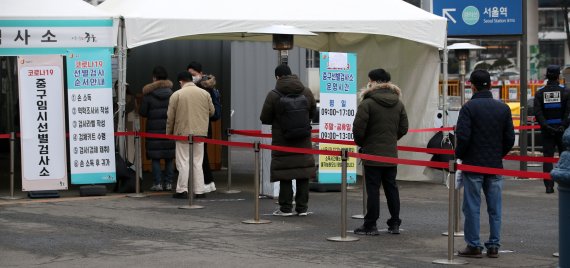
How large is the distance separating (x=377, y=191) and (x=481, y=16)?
852 centimetres

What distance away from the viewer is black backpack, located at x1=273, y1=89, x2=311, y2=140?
43.8 feet

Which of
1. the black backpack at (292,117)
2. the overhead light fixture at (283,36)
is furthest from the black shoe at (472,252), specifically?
the overhead light fixture at (283,36)

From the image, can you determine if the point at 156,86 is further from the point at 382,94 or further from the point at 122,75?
the point at 382,94

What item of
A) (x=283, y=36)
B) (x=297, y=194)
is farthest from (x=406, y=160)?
(x=283, y=36)

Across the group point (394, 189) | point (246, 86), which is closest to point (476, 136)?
point (394, 189)

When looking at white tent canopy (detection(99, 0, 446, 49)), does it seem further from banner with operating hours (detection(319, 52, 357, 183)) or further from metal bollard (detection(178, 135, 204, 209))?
metal bollard (detection(178, 135, 204, 209))

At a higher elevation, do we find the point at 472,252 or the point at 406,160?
the point at 406,160

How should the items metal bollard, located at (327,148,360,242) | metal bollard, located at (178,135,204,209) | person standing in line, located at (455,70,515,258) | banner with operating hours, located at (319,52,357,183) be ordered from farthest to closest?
banner with operating hours, located at (319,52,357,183) → metal bollard, located at (178,135,204,209) → metal bollard, located at (327,148,360,242) → person standing in line, located at (455,70,515,258)

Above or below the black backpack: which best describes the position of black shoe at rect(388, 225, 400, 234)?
below

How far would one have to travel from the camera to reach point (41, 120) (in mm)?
15180

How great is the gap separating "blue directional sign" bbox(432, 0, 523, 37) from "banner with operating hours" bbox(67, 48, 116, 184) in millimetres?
6876

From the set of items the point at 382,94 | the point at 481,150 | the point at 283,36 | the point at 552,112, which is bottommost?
the point at 481,150

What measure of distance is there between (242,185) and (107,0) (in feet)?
12.1

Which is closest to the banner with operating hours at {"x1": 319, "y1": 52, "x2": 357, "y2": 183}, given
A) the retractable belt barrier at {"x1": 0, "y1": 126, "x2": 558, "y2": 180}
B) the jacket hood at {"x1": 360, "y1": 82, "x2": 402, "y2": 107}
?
the retractable belt barrier at {"x1": 0, "y1": 126, "x2": 558, "y2": 180}
